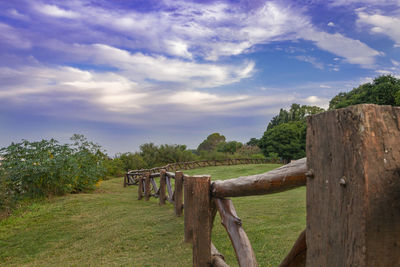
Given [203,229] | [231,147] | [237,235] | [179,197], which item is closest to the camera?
[237,235]

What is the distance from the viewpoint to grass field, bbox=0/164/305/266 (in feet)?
14.5

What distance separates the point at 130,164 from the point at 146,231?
20.4 meters

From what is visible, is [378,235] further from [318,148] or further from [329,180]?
[318,148]

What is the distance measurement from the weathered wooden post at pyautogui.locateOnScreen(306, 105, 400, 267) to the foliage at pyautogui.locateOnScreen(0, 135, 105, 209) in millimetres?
10502

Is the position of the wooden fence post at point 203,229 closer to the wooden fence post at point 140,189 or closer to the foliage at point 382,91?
the wooden fence post at point 140,189

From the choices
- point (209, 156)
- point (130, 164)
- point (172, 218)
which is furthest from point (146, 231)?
point (209, 156)

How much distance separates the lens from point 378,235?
1.09 metres

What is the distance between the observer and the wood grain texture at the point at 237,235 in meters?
2.53

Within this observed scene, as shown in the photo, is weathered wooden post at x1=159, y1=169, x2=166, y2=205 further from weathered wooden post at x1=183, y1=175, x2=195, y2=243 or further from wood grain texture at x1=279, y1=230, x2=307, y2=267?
wood grain texture at x1=279, y1=230, x2=307, y2=267

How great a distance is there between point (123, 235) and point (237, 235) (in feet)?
12.0

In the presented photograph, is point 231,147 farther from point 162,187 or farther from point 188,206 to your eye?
point 188,206

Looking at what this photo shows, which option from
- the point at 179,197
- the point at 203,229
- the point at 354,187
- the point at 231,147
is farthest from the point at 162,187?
the point at 231,147

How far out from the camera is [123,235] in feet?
19.0

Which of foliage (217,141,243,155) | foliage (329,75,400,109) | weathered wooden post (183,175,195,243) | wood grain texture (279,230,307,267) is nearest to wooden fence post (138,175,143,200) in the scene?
weathered wooden post (183,175,195,243)
